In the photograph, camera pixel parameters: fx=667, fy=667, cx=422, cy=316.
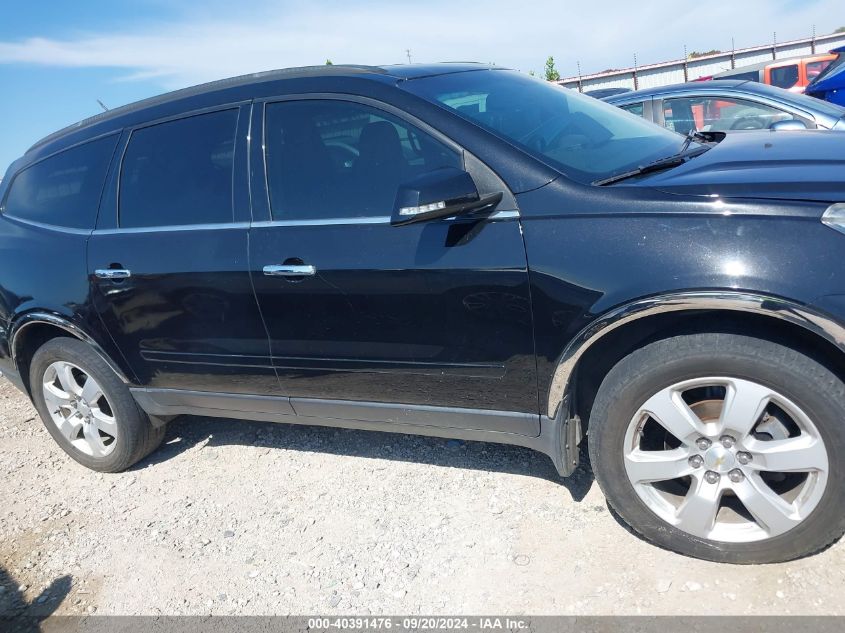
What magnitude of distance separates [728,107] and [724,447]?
4.31 m

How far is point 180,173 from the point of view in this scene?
10.2ft

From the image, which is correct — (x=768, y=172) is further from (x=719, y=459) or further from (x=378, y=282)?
(x=378, y=282)

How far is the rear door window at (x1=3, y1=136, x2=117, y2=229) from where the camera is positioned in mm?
3381

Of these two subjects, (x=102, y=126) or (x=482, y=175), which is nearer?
(x=482, y=175)

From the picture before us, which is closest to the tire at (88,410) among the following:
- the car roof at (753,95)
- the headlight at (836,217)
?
the headlight at (836,217)

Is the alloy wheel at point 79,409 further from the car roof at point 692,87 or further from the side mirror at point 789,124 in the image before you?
the car roof at point 692,87

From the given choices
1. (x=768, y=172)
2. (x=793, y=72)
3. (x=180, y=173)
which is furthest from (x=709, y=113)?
(x=793, y=72)

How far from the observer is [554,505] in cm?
282

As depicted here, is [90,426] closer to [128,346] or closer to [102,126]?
[128,346]

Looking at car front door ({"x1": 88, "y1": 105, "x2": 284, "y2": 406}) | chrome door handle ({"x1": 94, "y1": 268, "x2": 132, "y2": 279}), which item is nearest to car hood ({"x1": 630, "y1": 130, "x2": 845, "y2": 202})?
car front door ({"x1": 88, "y1": 105, "x2": 284, "y2": 406})

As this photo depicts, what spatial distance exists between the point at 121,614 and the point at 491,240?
6.69 ft

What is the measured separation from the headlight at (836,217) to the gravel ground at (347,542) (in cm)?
117

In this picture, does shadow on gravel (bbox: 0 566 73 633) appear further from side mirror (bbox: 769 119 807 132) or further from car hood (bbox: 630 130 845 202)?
side mirror (bbox: 769 119 807 132)

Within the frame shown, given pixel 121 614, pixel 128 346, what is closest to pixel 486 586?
pixel 121 614
